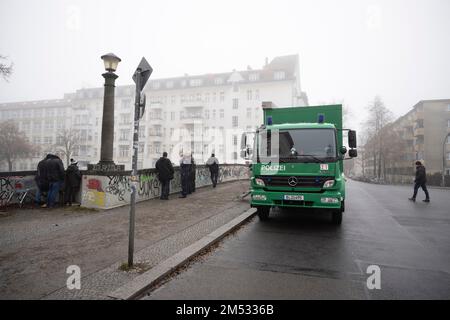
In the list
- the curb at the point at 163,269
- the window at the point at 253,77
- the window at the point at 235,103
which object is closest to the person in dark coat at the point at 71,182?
the curb at the point at 163,269

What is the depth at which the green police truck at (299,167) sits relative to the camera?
6.14m

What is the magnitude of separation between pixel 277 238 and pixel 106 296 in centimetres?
374

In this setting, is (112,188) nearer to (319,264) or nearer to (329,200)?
(329,200)

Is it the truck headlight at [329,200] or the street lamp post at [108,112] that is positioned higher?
the street lamp post at [108,112]

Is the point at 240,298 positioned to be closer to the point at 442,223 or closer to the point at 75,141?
the point at 442,223

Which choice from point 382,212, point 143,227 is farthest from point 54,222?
point 382,212

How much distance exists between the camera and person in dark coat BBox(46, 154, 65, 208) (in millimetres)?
8469

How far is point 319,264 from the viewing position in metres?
4.26

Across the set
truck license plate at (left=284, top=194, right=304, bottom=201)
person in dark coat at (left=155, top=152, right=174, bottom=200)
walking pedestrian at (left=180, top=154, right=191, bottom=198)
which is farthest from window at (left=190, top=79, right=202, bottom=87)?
truck license plate at (left=284, top=194, right=304, bottom=201)

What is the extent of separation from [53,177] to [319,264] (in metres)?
8.40

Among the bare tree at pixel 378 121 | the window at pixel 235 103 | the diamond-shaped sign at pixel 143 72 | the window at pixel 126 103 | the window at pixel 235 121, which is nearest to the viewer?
the diamond-shaped sign at pixel 143 72

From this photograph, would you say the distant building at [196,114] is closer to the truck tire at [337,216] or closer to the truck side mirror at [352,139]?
the truck tire at [337,216]

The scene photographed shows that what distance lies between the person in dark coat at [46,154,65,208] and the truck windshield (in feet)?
21.8

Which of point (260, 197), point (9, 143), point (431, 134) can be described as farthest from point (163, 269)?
point (431, 134)
